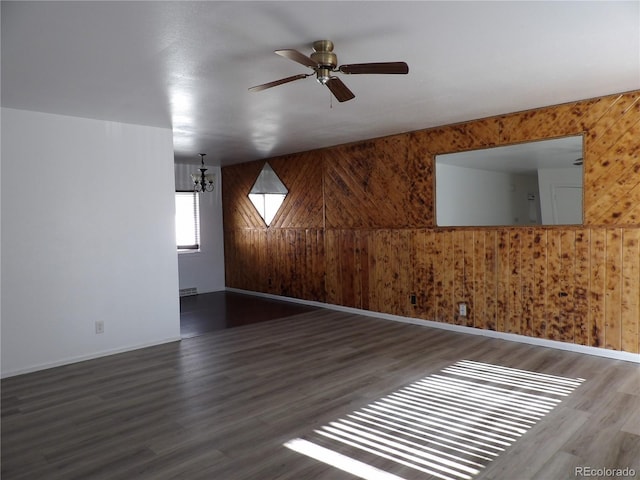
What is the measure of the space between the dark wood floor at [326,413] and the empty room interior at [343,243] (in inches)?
0.9

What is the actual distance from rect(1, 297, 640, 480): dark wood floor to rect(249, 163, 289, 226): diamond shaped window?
343cm

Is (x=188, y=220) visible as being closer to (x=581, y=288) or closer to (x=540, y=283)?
(x=540, y=283)

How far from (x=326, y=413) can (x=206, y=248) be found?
6.15 meters

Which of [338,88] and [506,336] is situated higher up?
[338,88]

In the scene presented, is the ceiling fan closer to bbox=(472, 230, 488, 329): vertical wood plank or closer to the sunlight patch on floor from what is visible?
the sunlight patch on floor

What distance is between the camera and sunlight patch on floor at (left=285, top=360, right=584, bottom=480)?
8.19 ft

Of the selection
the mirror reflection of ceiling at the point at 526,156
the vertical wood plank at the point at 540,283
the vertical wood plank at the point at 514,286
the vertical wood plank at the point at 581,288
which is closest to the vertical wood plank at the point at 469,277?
the vertical wood plank at the point at 514,286

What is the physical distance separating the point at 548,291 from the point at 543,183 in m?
1.11

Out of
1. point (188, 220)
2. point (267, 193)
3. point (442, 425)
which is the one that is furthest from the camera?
point (188, 220)

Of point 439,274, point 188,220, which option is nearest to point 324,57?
point 439,274

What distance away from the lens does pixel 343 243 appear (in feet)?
21.7

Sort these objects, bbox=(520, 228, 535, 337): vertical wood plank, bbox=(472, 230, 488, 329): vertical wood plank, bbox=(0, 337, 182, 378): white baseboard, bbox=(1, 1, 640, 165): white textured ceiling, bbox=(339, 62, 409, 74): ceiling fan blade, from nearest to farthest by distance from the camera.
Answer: bbox=(1, 1, 640, 165): white textured ceiling
bbox=(339, 62, 409, 74): ceiling fan blade
bbox=(0, 337, 182, 378): white baseboard
bbox=(520, 228, 535, 337): vertical wood plank
bbox=(472, 230, 488, 329): vertical wood plank

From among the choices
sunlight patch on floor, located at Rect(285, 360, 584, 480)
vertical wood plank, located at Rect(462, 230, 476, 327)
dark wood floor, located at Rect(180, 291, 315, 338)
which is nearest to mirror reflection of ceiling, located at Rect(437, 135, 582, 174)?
vertical wood plank, located at Rect(462, 230, 476, 327)

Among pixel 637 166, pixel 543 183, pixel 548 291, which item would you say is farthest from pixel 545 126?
pixel 548 291
